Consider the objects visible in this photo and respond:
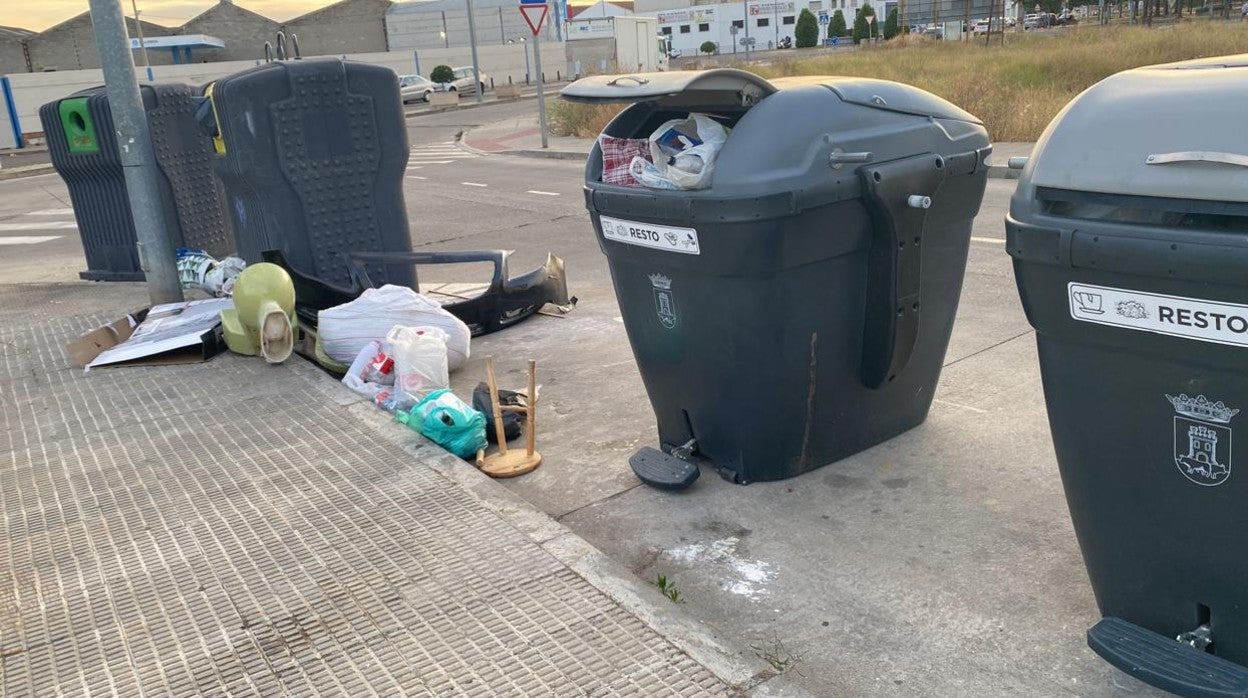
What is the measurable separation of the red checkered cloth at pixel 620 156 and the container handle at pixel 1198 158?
1.89 m

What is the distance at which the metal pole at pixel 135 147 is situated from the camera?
6246mm

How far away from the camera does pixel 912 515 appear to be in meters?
3.57

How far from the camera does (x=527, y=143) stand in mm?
21344

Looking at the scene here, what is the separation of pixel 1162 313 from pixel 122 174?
8.34 meters

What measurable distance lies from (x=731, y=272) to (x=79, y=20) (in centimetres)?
7166

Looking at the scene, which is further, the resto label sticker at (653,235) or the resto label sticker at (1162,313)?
the resto label sticker at (653,235)

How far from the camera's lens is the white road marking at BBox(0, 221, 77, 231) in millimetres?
13527

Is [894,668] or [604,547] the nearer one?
[894,668]

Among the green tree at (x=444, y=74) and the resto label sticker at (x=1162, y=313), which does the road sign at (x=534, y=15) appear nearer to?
the resto label sticker at (x=1162, y=313)

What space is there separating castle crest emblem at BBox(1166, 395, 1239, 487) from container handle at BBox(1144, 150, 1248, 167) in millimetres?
515

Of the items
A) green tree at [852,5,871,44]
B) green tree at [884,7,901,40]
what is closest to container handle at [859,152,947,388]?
green tree at [884,7,901,40]

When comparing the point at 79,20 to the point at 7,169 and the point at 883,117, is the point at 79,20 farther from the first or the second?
the point at 883,117

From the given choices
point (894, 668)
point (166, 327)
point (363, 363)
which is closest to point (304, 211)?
point (166, 327)

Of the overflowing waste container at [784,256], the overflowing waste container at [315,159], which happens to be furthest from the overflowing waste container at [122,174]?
the overflowing waste container at [784,256]
